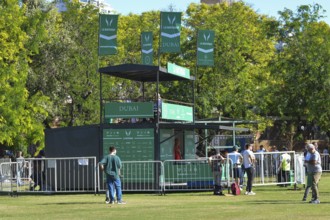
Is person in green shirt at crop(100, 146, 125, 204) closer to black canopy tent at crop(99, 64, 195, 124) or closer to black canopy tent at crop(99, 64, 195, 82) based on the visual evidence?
black canopy tent at crop(99, 64, 195, 124)

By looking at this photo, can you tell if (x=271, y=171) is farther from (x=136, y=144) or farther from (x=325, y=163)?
(x=325, y=163)

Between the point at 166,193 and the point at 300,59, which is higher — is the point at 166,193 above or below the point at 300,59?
below

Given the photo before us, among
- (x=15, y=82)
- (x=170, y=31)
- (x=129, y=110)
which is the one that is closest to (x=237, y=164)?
(x=129, y=110)

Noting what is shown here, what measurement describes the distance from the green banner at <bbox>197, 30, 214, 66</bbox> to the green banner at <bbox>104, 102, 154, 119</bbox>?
566 cm

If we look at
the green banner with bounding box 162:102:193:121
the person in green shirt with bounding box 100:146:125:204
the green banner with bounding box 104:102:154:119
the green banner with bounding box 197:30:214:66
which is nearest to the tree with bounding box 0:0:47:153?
the green banner with bounding box 197:30:214:66

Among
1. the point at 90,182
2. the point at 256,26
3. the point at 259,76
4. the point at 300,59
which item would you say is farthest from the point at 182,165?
the point at 256,26

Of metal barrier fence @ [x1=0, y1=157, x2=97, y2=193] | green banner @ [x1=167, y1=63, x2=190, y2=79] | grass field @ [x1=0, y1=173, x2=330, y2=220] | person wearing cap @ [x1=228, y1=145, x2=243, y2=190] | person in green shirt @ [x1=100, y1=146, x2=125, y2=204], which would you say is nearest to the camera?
grass field @ [x1=0, y1=173, x2=330, y2=220]

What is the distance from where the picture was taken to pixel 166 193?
2939 cm

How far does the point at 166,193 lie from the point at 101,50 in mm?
7188

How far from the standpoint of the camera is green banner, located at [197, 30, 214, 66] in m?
35.3

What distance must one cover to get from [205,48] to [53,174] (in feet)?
31.2

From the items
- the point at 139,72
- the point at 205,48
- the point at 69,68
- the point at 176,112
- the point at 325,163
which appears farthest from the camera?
the point at 69,68

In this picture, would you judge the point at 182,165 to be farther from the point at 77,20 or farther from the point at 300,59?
the point at 77,20

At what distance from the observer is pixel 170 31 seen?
3362 cm
